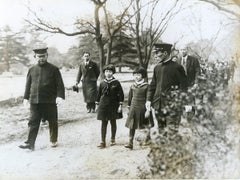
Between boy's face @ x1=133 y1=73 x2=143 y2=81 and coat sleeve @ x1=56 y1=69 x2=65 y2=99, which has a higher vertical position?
boy's face @ x1=133 y1=73 x2=143 y2=81

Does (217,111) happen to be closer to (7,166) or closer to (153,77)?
(153,77)

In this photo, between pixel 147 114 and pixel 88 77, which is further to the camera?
pixel 88 77

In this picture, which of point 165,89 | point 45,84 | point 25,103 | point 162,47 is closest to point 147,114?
point 165,89

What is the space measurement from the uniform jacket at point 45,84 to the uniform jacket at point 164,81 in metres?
0.54

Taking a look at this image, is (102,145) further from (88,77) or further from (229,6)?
(229,6)

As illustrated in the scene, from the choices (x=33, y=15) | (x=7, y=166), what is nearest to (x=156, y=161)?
(x=7, y=166)

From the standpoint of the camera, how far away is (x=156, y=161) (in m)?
2.59

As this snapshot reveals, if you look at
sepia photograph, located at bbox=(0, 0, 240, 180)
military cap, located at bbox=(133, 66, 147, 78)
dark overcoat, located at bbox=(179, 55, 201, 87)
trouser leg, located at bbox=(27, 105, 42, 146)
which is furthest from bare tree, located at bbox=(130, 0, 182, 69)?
trouser leg, located at bbox=(27, 105, 42, 146)

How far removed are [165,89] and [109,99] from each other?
1.10ft

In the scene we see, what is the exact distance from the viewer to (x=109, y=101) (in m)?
2.64

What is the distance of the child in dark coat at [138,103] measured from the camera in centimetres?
261

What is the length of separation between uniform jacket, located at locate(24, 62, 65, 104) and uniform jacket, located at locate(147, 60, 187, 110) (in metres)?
0.54

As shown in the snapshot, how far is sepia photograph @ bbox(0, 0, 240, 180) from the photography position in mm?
2604

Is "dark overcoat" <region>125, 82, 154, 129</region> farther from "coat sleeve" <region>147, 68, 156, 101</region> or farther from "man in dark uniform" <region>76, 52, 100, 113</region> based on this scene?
"man in dark uniform" <region>76, 52, 100, 113</region>
